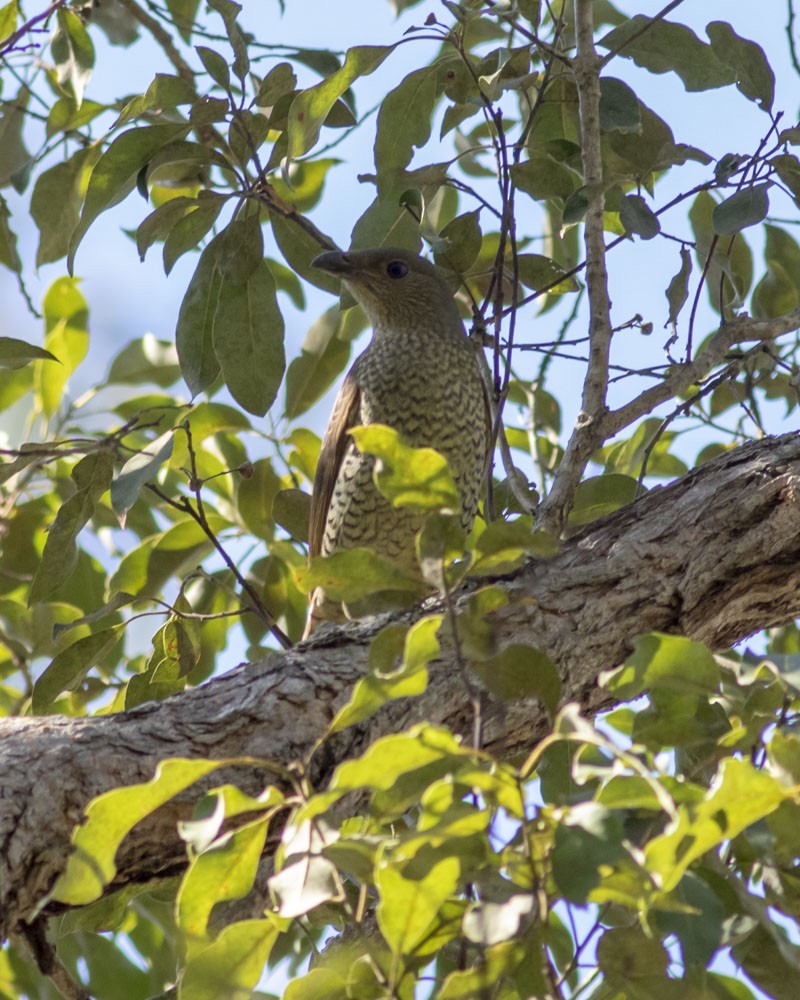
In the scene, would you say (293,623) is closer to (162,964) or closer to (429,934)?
(162,964)

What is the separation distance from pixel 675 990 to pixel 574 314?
265cm

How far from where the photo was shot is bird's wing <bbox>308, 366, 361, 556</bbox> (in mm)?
4098

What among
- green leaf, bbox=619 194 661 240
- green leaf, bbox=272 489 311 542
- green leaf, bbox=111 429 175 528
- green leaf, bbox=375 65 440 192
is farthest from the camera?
green leaf, bbox=272 489 311 542

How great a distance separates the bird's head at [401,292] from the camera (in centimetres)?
451

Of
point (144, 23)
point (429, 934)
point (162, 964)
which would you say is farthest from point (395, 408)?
point (429, 934)

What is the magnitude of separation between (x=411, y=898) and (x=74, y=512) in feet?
5.56

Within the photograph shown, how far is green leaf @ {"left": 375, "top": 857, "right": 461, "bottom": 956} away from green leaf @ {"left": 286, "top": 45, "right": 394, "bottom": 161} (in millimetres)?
1793

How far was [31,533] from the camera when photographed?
3895 mm

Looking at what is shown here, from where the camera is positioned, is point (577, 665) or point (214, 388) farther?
point (214, 388)

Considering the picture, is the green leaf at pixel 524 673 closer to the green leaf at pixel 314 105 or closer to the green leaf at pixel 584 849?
the green leaf at pixel 584 849

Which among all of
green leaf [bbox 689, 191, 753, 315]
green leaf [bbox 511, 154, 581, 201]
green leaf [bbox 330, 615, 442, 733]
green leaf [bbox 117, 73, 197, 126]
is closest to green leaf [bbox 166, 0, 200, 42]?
green leaf [bbox 117, 73, 197, 126]

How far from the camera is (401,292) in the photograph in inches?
182

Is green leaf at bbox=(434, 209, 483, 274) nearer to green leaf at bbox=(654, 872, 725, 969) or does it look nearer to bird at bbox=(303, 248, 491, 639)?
bird at bbox=(303, 248, 491, 639)

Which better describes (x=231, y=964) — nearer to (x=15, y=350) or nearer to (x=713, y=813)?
(x=713, y=813)
